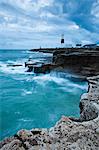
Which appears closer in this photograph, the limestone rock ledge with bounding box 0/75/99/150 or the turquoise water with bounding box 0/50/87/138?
the limestone rock ledge with bounding box 0/75/99/150

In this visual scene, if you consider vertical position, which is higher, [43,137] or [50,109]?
[43,137]

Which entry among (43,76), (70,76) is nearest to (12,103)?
(70,76)

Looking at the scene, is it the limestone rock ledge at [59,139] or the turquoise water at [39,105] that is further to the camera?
the turquoise water at [39,105]

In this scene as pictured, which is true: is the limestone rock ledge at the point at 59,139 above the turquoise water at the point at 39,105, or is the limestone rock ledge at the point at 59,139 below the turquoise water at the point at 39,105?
above

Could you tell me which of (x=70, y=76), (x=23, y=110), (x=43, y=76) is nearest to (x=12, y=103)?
(x=23, y=110)

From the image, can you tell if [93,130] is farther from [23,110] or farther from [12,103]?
[12,103]

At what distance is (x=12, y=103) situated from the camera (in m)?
13.6

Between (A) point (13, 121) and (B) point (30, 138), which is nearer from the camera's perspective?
(B) point (30, 138)

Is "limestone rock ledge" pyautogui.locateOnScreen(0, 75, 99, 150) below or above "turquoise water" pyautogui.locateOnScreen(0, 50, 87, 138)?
above

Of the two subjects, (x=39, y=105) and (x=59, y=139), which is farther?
(x=39, y=105)

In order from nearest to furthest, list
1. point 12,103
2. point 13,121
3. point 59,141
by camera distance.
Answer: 1. point 59,141
2. point 13,121
3. point 12,103

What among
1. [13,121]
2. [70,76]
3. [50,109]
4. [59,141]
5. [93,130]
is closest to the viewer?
[59,141]

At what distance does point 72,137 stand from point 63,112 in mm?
8175

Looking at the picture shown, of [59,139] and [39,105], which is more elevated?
[59,139]
